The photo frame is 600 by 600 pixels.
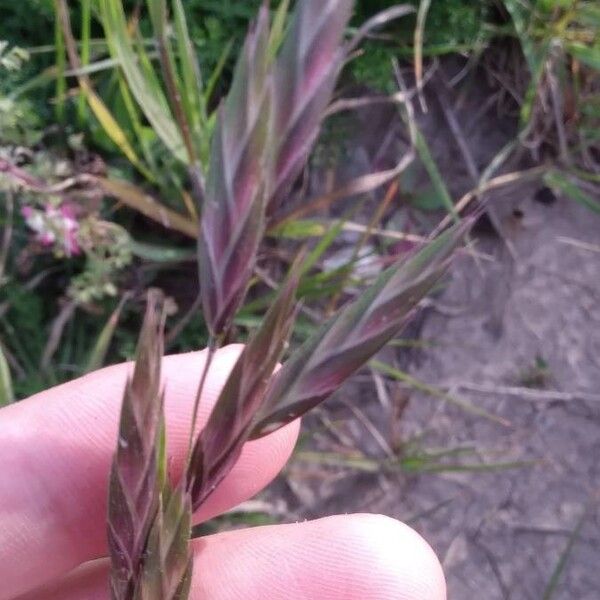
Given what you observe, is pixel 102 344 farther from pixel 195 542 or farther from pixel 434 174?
pixel 434 174

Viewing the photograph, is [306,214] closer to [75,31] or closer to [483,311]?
[483,311]

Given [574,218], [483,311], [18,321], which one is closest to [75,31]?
[18,321]

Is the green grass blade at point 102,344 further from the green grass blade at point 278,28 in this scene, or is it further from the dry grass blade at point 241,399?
the dry grass blade at point 241,399

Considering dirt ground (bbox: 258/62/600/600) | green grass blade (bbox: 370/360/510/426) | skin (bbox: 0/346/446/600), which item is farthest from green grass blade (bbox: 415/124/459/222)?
skin (bbox: 0/346/446/600)

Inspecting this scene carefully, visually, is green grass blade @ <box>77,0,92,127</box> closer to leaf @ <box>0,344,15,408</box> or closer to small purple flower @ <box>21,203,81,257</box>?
small purple flower @ <box>21,203,81,257</box>

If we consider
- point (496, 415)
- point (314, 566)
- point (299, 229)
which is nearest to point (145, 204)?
point (299, 229)

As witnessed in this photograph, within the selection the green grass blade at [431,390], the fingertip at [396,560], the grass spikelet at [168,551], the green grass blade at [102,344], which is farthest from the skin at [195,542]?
the green grass blade at [431,390]
